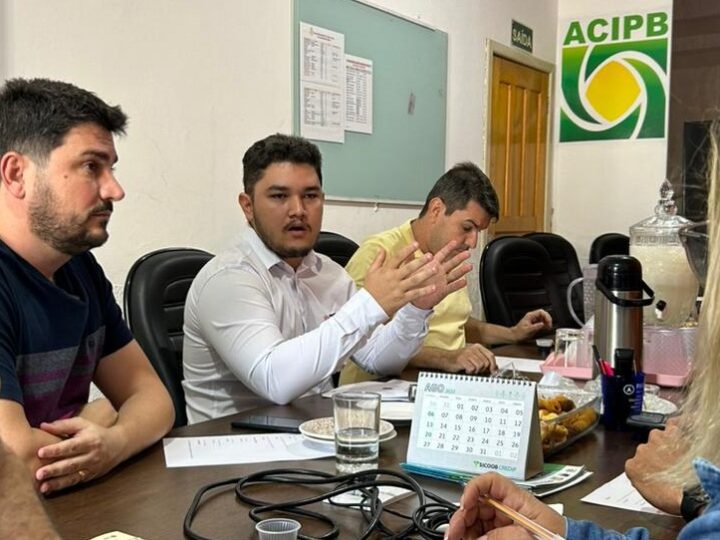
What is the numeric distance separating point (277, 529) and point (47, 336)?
0.67 meters

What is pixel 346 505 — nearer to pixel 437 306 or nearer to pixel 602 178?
pixel 437 306

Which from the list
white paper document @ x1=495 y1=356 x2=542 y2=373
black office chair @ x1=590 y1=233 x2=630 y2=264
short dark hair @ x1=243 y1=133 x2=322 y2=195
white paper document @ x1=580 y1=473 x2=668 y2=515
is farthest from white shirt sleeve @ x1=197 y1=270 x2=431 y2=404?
black office chair @ x1=590 y1=233 x2=630 y2=264

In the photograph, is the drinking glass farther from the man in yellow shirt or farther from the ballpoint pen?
the ballpoint pen

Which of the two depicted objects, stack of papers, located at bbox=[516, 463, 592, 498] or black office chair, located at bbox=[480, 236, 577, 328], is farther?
black office chair, located at bbox=[480, 236, 577, 328]

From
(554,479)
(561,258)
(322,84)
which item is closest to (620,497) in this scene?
(554,479)

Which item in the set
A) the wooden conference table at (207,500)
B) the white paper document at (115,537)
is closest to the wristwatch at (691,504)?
the wooden conference table at (207,500)

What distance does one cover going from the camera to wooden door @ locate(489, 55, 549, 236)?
4551 millimetres

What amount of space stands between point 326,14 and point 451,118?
3.97 feet

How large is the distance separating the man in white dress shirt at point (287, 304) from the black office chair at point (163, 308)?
46 millimetres

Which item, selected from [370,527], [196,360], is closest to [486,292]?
[196,360]

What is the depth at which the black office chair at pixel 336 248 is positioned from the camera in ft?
8.81

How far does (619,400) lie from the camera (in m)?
1.50

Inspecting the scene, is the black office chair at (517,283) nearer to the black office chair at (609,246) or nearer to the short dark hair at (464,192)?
the short dark hair at (464,192)

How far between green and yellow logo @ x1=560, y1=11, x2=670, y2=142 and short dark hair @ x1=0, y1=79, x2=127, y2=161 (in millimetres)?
4186
